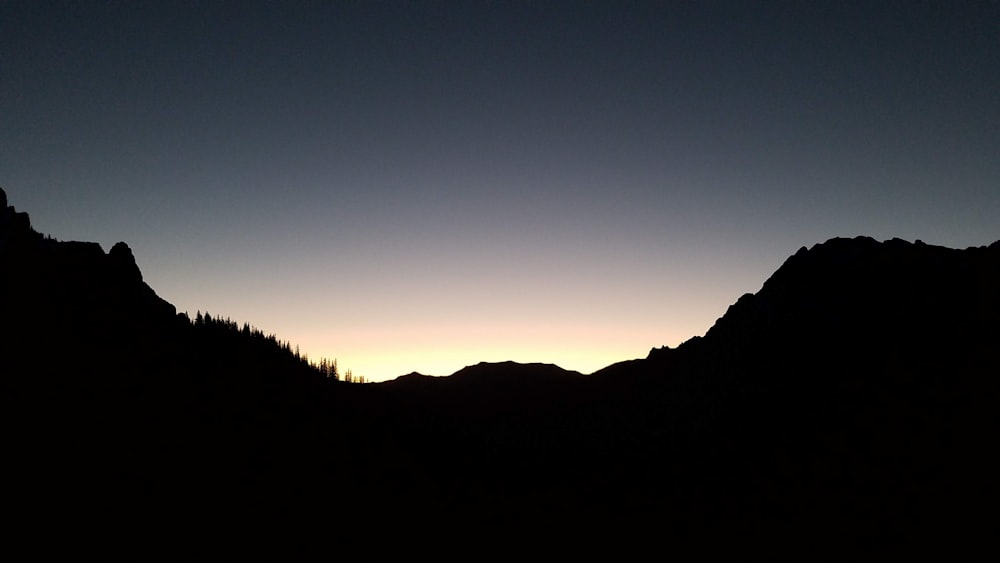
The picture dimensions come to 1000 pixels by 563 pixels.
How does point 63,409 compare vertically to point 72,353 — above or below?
below

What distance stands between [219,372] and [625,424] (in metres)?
26.8

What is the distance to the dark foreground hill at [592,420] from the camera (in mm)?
20250

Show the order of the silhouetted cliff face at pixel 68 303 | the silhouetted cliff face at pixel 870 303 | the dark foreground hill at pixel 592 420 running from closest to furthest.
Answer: the dark foreground hill at pixel 592 420, the silhouetted cliff face at pixel 68 303, the silhouetted cliff face at pixel 870 303

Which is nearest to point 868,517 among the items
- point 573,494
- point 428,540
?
point 573,494

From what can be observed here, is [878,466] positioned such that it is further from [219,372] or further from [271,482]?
[219,372]

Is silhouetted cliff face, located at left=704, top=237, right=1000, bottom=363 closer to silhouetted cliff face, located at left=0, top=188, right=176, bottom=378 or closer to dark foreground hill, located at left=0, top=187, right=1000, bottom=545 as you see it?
dark foreground hill, located at left=0, top=187, right=1000, bottom=545

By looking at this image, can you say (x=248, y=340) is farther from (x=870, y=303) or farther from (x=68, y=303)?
(x=870, y=303)

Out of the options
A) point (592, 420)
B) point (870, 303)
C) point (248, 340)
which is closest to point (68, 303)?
point (248, 340)

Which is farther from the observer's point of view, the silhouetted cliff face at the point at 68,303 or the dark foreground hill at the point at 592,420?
the silhouetted cliff face at the point at 68,303

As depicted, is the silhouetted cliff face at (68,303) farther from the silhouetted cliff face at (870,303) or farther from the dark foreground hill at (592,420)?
the silhouetted cliff face at (870,303)

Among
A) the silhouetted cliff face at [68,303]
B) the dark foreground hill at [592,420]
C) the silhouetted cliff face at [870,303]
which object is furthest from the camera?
the silhouetted cliff face at [870,303]

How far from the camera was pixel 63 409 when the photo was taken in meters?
19.3

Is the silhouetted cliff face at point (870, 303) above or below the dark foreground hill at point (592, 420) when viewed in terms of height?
above

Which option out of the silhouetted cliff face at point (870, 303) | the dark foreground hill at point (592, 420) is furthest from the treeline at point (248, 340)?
the silhouetted cliff face at point (870, 303)
